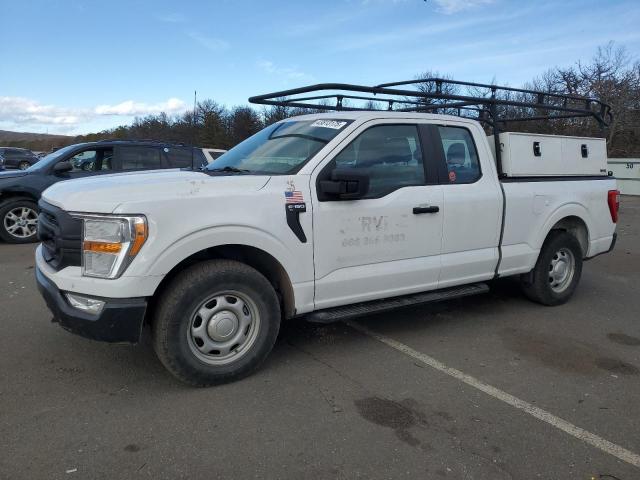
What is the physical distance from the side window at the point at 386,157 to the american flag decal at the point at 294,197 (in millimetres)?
452

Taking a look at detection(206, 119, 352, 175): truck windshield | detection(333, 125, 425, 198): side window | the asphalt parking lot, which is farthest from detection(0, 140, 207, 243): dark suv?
detection(333, 125, 425, 198): side window

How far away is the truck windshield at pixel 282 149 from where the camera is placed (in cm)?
402

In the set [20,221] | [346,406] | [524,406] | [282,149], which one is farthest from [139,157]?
[524,406]

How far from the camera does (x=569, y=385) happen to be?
3.79 m

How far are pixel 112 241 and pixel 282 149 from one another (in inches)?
63.8

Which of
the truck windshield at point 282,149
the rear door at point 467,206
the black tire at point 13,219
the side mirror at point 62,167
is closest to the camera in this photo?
the truck windshield at point 282,149

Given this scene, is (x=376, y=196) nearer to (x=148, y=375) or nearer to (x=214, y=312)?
(x=214, y=312)

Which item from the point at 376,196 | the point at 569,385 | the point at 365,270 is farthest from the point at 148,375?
the point at 569,385

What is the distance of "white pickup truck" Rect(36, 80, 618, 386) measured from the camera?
10.6ft

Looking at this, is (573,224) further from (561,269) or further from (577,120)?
(577,120)

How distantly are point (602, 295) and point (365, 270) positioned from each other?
3.84m

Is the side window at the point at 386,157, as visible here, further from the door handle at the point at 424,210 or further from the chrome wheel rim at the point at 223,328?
the chrome wheel rim at the point at 223,328

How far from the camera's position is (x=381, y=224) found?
13.5ft

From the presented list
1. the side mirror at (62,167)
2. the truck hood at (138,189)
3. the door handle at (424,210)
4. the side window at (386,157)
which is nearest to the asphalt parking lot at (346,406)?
the door handle at (424,210)
